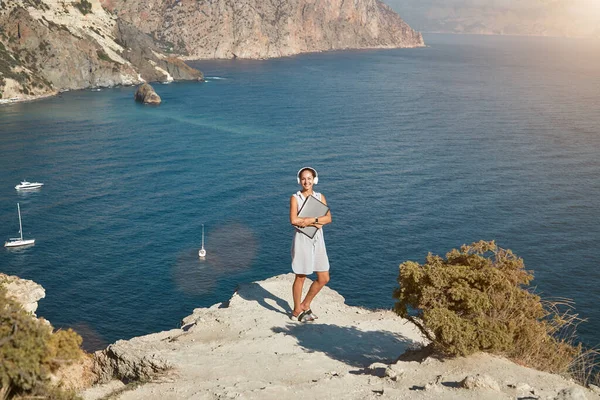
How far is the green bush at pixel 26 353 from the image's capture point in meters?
10.1

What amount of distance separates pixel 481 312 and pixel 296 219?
5425mm

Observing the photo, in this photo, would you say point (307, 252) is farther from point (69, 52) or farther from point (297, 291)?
point (69, 52)

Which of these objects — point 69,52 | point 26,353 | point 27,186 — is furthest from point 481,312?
point 69,52

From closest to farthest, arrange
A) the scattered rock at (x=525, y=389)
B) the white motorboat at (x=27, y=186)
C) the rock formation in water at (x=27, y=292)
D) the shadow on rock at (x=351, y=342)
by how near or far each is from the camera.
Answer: the scattered rock at (x=525, y=389) < the shadow on rock at (x=351, y=342) < the rock formation in water at (x=27, y=292) < the white motorboat at (x=27, y=186)

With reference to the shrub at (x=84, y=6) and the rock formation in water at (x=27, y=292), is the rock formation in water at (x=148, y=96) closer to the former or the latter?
the shrub at (x=84, y=6)

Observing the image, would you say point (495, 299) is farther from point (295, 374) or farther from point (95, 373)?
point (95, 373)

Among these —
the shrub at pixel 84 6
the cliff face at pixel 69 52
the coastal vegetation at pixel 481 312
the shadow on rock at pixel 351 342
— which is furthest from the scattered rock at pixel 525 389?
the shrub at pixel 84 6

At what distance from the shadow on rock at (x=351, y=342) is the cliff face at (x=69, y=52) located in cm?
12245

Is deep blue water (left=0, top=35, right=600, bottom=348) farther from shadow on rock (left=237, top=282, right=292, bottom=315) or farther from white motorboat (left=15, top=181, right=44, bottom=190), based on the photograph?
shadow on rock (left=237, top=282, right=292, bottom=315)

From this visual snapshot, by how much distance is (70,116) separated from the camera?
109625 millimetres

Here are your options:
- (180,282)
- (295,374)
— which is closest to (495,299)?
(295,374)

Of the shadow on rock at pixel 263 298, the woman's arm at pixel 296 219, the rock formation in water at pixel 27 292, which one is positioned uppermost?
the woman's arm at pixel 296 219

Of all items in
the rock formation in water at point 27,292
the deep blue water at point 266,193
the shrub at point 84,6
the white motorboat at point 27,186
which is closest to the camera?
the rock formation in water at point 27,292

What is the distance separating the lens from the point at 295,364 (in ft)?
51.3
